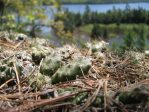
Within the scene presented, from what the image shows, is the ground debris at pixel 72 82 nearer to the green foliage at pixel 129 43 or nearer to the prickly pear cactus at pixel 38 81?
the prickly pear cactus at pixel 38 81

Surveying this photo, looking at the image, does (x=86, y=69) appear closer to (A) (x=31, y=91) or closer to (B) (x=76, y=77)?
(B) (x=76, y=77)

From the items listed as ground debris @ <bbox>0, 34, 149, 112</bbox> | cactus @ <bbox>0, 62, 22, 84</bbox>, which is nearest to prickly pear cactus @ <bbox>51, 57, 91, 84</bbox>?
ground debris @ <bbox>0, 34, 149, 112</bbox>

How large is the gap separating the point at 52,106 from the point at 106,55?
940 mm

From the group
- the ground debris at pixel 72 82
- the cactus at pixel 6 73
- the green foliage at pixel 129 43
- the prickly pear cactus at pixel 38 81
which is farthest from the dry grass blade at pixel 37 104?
the green foliage at pixel 129 43

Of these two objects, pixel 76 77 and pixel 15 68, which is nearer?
pixel 76 77

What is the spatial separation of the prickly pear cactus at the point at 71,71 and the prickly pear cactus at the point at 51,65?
0.11 m

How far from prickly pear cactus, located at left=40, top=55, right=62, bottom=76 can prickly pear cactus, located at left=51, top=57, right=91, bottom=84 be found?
11 centimetres

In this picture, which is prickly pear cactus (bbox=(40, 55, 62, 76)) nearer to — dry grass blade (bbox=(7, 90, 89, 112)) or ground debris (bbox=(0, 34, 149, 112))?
ground debris (bbox=(0, 34, 149, 112))

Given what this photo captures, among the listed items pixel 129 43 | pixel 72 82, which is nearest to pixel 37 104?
pixel 72 82

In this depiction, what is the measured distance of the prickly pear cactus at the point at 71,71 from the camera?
1.94 meters

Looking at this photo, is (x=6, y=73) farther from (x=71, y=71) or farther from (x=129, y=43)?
(x=129, y=43)

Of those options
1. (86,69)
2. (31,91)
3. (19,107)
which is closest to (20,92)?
(31,91)

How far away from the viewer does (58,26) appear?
548 inches

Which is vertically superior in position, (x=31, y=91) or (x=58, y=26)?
(x=31, y=91)
